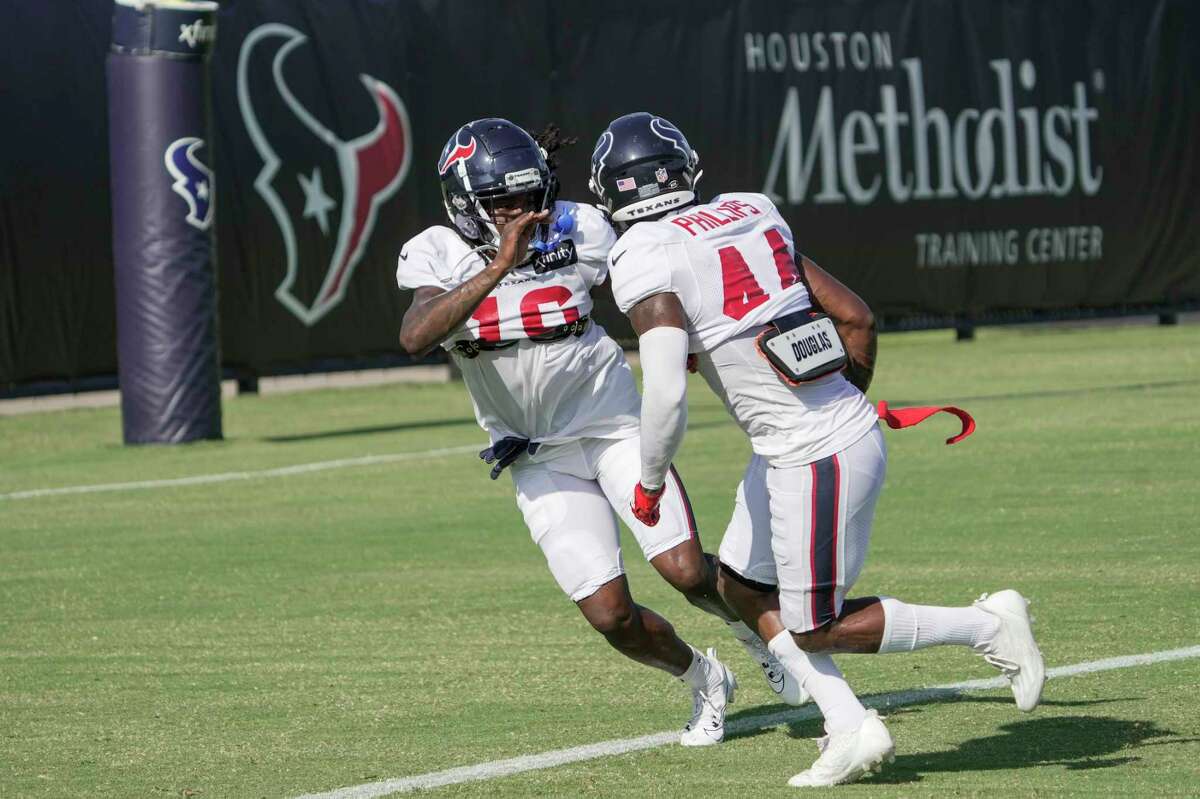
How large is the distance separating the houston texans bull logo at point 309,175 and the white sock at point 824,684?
1356 centimetres

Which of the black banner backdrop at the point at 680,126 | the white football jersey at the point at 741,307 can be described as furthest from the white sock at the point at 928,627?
the black banner backdrop at the point at 680,126

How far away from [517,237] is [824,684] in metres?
1.73

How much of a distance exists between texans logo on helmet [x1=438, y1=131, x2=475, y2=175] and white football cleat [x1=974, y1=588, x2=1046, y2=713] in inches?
Result: 87.9

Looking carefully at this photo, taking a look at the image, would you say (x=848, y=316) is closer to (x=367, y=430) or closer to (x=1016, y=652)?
(x=1016, y=652)

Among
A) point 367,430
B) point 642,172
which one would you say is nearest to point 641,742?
point 642,172

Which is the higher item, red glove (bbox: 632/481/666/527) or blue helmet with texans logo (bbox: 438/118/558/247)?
blue helmet with texans logo (bbox: 438/118/558/247)

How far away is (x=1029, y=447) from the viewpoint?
14188 millimetres

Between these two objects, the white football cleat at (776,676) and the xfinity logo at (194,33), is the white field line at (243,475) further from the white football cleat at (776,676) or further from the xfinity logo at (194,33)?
the white football cleat at (776,676)

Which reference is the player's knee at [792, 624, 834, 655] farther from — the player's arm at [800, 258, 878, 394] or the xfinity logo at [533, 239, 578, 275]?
the xfinity logo at [533, 239, 578, 275]

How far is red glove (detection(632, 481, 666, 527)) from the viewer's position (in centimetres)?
593

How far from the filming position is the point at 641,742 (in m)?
6.49

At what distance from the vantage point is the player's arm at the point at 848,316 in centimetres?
616

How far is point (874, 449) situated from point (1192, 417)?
10.3 m

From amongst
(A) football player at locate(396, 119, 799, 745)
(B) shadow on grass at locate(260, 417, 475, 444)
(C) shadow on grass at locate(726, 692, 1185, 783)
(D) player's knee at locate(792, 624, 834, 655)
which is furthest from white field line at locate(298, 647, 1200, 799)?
(B) shadow on grass at locate(260, 417, 475, 444)
